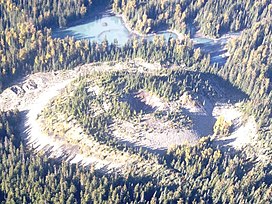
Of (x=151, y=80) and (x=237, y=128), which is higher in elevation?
(x=151, y=80)

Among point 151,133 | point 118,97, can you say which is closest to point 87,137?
point 118,97

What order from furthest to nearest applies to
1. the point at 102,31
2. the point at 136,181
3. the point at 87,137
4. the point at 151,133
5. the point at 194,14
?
the point at 194,14 → the point at 102,31 → the point at 151,133 → the point at 87,137 → the point at 136,181

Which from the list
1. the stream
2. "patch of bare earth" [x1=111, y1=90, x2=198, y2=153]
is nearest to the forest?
the stream

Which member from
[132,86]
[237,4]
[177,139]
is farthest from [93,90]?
[237,4]

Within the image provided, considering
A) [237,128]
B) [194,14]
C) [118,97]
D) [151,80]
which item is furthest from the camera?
[194,14]

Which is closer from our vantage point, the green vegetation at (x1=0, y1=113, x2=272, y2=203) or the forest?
the green vegetation at (x1=0, y1=113, x2=272, y2=203)

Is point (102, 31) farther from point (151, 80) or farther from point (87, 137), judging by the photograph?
point (87, 137)

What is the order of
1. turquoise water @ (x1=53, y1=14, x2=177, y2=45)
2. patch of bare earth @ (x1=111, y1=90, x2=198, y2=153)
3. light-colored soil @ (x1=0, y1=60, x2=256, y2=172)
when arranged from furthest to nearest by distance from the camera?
turquoise water @ (x1=53, y1=14, x2=177, y2=45) < patch of bare earth @ (x1=111, y1=90, x2=198, y2=153) < light-colored soil @ (x1=0, y1=60, x2=256, y2=172)

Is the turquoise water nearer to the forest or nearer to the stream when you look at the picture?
the stream
